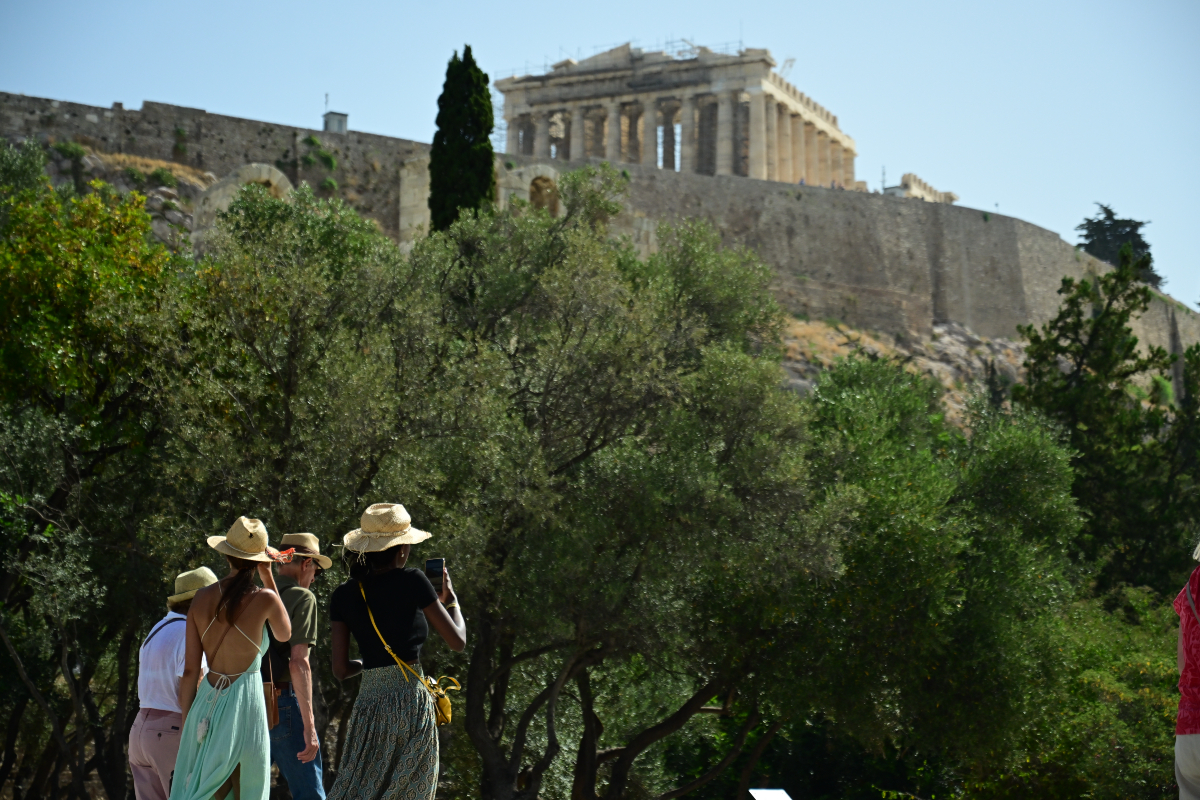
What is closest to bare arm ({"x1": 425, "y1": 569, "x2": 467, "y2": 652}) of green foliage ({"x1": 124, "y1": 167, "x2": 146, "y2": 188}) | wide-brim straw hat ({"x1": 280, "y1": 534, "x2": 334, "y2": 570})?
wide-brim straw hat ({"x1": 280, "y1": 534, "x2": 334, "y2": 570})

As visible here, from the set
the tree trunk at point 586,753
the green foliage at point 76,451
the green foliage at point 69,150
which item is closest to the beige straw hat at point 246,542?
the green foliage at point 76,451

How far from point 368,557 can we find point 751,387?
8.82m

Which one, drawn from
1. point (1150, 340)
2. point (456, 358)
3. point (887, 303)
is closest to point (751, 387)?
point (456, 358)

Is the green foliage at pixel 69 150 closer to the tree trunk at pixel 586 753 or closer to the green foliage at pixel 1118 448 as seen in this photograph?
the tree trunk at pixel 586 753

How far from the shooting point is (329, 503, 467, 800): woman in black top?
514 centimetres

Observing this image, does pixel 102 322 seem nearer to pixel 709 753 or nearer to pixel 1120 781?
pixel 709 753

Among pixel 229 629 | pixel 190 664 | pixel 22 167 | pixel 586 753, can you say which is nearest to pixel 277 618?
pixel 229 629

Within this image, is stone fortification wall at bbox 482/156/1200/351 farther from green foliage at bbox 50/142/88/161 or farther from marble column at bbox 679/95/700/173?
green foliage at bbox 50/142/88/161

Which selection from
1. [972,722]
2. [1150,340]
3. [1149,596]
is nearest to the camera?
[972,722]

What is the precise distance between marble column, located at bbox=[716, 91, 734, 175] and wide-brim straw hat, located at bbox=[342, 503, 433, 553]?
45.6 metres

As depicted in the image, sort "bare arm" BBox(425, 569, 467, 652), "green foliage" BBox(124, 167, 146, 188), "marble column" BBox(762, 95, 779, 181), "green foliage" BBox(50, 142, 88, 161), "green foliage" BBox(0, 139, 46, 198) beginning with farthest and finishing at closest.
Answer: "marble column" BBox(762, 95, 779, 181)
"green foliage" BBox(124, 167, 146, 188)
"green foliage" BBox(50, 142, 88, 161)
"green foliage" BBox(0, 139, 46, 198)
"bare arm" BBox(425, 569, 467, 652)

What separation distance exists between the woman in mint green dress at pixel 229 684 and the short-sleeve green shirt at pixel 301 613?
0.55 m

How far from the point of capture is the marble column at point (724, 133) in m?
49.6

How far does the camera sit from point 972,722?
512 inches
